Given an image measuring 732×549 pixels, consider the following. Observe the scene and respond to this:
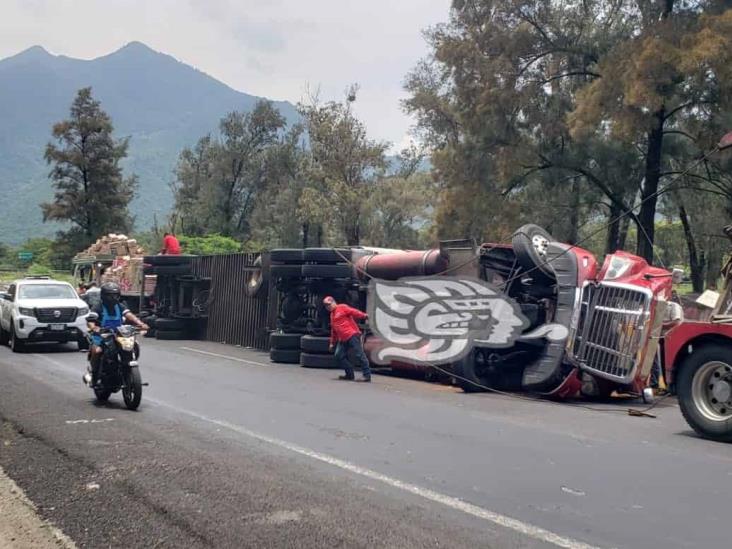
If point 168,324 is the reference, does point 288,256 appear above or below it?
above

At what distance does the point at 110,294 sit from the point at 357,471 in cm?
523

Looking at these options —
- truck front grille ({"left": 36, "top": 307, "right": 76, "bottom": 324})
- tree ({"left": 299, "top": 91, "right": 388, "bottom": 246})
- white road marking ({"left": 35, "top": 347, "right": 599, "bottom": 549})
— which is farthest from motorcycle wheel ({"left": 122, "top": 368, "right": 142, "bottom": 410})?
tree ({"left": 299, "top": 91, "right": 388, "bottom": 246})

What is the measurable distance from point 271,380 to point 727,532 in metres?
9.64

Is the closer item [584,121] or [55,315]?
[55,315]

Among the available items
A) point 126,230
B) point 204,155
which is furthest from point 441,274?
point 126,230

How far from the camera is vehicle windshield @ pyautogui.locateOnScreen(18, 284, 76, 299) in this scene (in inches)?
771

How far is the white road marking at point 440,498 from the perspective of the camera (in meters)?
5.09

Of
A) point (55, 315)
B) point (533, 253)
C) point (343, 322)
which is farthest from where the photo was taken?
point (55, 315)

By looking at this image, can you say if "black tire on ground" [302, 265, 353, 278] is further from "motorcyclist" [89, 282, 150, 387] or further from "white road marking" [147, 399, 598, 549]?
"white road marking" [147, 399, 598, 549]

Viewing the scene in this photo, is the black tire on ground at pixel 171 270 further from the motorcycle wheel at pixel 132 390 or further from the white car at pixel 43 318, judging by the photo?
the motorcycle wheel at pixel 132 390

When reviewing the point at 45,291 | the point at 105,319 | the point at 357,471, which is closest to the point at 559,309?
the point at 357,471

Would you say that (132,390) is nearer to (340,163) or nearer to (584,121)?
(584,121)

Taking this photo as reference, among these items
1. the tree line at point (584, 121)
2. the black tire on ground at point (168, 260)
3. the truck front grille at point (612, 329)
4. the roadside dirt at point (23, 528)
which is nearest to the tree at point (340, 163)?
the tree line at point (584, 121)

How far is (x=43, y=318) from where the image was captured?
1844 cm
